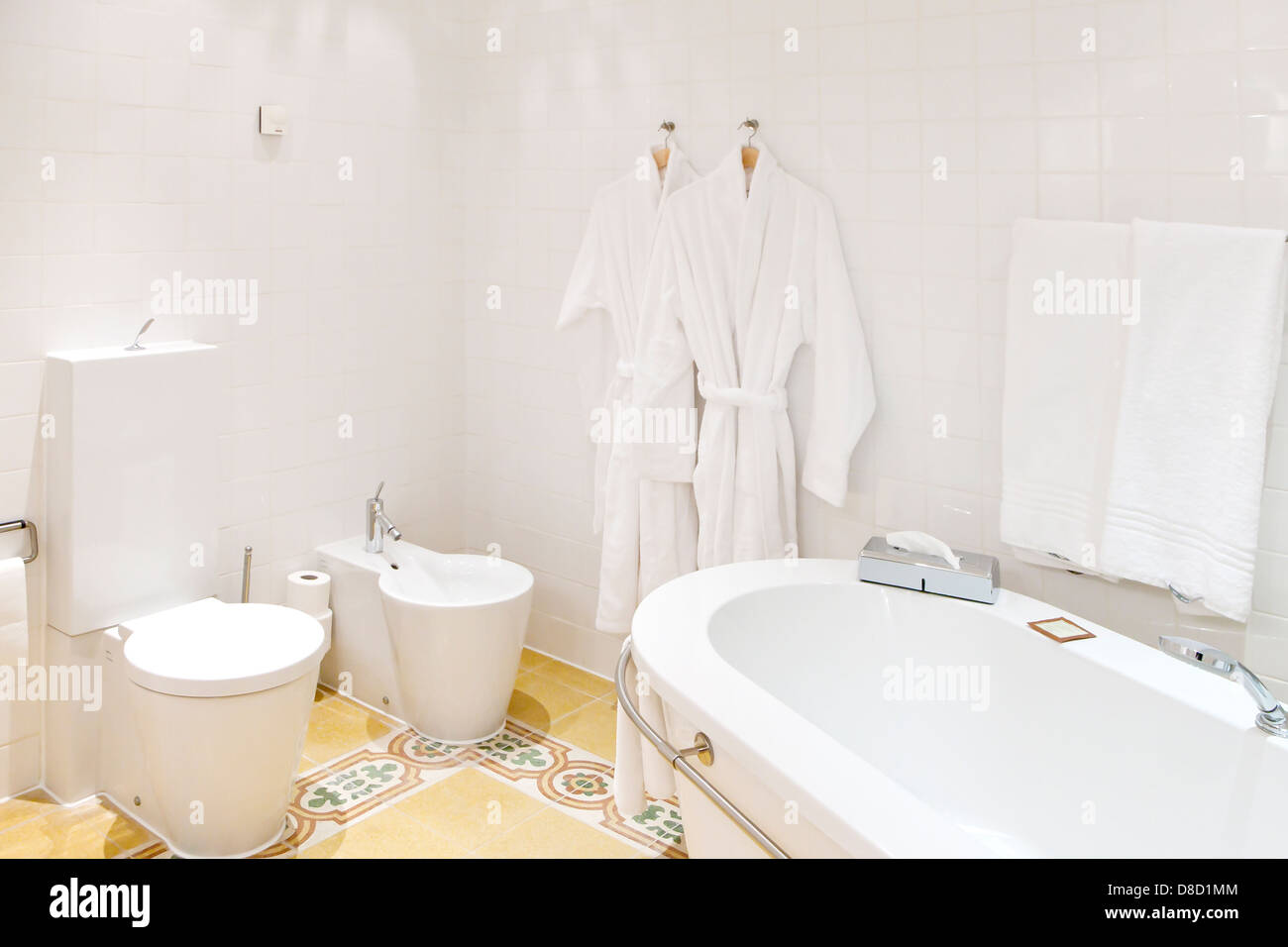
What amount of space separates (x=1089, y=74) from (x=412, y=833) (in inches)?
94.2

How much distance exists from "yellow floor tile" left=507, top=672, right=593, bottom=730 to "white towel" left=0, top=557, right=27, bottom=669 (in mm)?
1376

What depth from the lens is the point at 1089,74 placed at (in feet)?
7.98

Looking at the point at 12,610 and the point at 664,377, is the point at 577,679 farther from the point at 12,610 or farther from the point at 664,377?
the point at 12,610

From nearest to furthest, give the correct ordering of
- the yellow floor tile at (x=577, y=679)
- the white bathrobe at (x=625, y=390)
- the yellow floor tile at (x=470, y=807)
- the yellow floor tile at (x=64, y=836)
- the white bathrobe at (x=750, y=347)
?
1. the yellow floor tile at (x=64, y=836)
2. the yellow floor tile at (x=470, y=807)
3. the white bathrobe at (x=750, y=347)
4. the white bathrobe at (x=625, y=390)
5. the yellow floor tile at (x=577, y=679)

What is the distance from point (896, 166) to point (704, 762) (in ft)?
5.25

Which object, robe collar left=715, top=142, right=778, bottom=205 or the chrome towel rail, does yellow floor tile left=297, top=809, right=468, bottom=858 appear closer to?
the chrome towel rail

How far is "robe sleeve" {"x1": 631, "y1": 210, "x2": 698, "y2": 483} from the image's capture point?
317 cm

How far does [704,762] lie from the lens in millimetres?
2023

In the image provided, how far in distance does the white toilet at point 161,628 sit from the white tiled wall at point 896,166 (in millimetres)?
1142

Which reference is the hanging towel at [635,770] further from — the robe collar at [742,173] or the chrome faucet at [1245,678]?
the robe collar at [742,173]

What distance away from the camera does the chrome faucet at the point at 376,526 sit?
3521 millimetres
